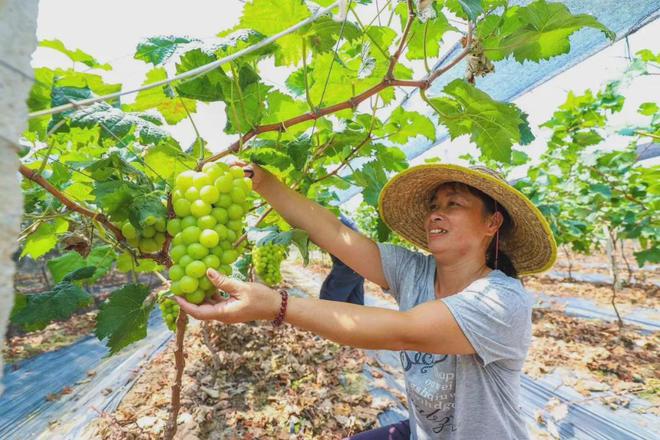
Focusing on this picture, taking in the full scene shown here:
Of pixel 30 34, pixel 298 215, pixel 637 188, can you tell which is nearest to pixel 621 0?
pixel 637 188

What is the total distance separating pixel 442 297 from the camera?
72.2 inches

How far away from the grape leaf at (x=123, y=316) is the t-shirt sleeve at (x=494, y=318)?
3.82ft

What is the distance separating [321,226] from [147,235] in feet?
2.71

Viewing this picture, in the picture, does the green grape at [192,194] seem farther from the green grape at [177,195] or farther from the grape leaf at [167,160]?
the grape leaf at [167,160]

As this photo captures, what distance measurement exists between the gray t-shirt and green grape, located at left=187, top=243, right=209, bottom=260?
87cm

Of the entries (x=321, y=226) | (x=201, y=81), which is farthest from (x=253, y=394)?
(x=201, y=81)

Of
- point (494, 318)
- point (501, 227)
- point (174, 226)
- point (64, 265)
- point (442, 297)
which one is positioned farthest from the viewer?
point (501, 227)

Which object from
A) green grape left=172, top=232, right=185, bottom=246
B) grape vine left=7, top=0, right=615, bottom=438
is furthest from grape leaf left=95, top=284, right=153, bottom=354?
green grape left=172, top=232, right=185, bottom=246

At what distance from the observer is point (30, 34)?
412 millimetres

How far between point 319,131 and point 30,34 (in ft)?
4.94

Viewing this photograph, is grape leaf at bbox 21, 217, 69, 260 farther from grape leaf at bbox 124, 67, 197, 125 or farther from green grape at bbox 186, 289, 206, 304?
green grape at bbox 186, 289, 206, 304

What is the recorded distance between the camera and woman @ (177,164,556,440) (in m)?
1.21

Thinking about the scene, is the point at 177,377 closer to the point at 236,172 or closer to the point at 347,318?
the point at 347,318

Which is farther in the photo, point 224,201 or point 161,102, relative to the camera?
point 161,102
